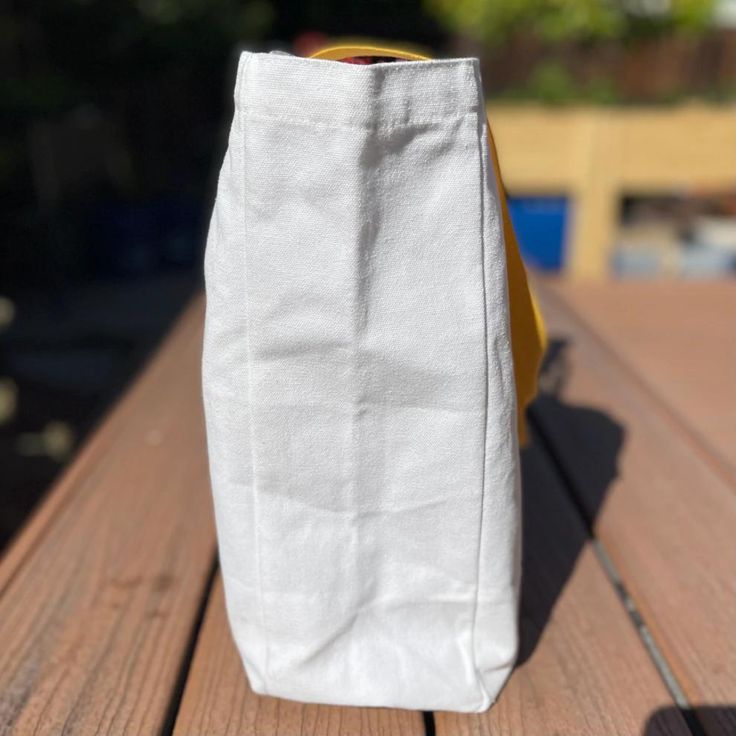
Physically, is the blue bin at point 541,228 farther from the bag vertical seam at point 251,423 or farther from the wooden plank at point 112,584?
the bag vertical seam at point 251,423

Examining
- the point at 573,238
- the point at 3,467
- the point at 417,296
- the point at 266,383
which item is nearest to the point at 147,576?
the point at 266,383

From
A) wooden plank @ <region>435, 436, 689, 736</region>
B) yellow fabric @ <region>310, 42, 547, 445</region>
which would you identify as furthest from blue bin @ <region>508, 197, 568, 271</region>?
yellow fabric @ <region>310, 42, 547, 445</region>

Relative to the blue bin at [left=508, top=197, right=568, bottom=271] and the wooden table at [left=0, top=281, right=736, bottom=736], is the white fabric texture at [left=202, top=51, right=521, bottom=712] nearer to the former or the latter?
the wooden table at [left=0, top=281, right=736, bottom=736]

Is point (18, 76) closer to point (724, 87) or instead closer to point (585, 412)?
point (724, 87)

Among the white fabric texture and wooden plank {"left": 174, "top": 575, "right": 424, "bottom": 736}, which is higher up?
the white fabric texture

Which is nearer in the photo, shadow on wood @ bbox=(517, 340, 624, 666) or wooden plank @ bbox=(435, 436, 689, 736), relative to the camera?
wooden plank @ bbox=(435, 436, 689, 736)

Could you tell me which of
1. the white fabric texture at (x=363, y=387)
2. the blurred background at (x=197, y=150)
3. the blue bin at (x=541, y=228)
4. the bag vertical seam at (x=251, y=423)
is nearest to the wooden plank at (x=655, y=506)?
the white fabric texture at (x=363, y=387)
